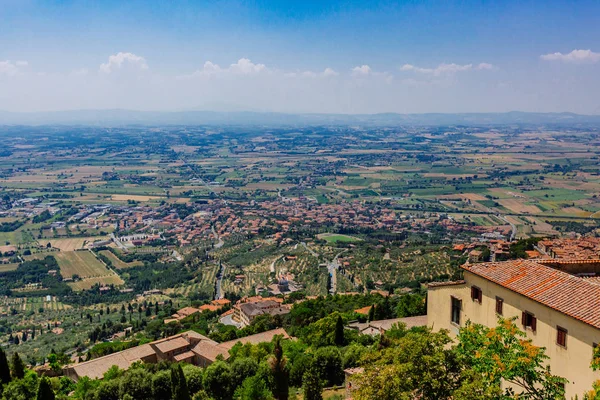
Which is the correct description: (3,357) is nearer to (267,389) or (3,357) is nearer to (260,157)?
(267,389)

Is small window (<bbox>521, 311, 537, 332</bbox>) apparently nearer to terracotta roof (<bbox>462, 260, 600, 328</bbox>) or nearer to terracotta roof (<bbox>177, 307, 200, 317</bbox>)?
terracotta roof (<bbox>462, 260, 600, 328</bbox>)

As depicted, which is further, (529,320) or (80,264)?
(80,264)

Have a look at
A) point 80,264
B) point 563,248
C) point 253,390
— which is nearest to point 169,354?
point 253,390

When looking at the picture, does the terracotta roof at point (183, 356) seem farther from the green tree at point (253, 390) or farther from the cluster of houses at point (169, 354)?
the green tree at point (253, 390)

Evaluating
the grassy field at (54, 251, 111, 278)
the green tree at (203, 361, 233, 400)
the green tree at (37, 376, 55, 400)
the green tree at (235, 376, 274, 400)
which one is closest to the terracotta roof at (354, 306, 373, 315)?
the green tree at (203, 361, 233, 400)

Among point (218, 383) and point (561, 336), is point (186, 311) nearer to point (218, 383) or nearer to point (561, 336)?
point (218, 383)

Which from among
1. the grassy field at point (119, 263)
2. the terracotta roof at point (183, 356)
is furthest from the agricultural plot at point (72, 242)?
the terracotta roof at point (183, 356)
